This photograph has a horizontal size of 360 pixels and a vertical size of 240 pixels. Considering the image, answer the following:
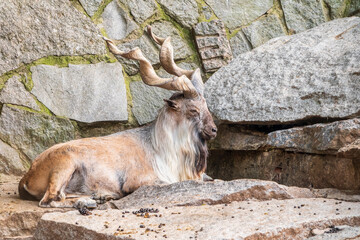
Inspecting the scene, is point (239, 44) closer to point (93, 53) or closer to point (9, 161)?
point (93, 53)

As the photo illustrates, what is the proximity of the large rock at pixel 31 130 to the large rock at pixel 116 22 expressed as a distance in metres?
1.15

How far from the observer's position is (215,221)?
10.9 feet

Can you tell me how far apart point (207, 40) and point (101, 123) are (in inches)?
62.5

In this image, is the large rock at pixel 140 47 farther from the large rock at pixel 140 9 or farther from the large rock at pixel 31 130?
the large rock at pixel 31 130

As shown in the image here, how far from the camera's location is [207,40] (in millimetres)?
6598

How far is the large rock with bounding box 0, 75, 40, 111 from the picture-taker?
579cm

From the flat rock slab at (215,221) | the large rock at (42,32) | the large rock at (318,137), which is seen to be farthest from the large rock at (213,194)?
the large rock at (42,32)

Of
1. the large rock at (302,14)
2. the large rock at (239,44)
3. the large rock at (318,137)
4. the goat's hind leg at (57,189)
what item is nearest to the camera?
the large rock at (318,137)

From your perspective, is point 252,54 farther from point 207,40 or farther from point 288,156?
point 288,156

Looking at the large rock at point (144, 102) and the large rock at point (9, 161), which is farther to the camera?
the large rock at point (144, 102)

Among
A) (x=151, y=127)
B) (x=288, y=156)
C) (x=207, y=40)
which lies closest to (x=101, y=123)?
(x=151, y=127)

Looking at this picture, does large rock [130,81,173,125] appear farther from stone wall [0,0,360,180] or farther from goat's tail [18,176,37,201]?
goat's tail [18,176,37,201]

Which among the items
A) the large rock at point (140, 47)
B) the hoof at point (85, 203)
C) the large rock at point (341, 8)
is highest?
the large rock at point (341, 8)

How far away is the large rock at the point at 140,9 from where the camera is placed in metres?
6.39
